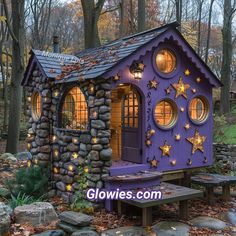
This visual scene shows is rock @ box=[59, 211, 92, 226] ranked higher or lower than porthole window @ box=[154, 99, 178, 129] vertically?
lower

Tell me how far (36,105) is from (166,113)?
380 centimetres

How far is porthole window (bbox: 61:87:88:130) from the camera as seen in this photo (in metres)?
8.69

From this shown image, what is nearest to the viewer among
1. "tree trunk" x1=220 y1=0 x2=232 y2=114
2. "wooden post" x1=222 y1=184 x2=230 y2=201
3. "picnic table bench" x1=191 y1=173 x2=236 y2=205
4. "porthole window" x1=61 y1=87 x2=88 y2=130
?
"picnic table bench" x1=191 y1=173 x2=236 y2=205

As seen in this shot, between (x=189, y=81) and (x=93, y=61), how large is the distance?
255cm

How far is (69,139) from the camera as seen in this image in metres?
8.45

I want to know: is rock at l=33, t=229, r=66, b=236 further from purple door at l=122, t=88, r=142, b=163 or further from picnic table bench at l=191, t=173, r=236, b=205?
picnic table bench at l=191, t=173, r=236, b=205

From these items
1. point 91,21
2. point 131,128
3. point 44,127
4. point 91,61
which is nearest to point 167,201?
point 131,128

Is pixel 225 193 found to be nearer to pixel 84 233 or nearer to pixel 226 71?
pixel 84 233

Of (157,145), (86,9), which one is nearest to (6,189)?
(157,145)

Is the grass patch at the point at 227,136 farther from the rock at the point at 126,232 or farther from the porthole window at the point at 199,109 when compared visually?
the rock at the point at 126,232

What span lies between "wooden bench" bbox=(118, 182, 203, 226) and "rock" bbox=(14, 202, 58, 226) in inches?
59.4

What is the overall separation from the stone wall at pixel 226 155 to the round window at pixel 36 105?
6170mm

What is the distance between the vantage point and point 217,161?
12109 millimetres

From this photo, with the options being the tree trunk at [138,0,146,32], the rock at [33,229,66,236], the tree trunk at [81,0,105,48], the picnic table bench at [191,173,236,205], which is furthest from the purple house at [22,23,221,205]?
the tree trunk at [138,0,146,32]
